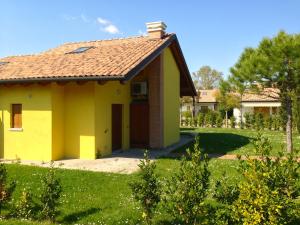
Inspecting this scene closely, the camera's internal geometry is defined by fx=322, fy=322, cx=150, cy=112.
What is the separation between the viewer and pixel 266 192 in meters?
5.05

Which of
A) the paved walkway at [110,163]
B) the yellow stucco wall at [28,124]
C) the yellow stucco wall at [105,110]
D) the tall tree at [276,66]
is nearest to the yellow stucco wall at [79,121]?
the yellow stucco wall at [105,110]

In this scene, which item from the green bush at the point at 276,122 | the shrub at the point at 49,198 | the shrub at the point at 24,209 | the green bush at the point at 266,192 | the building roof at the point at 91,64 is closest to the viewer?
the green bush at the point at 266,192

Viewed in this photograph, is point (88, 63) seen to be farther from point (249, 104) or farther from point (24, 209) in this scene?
point (249, 104)

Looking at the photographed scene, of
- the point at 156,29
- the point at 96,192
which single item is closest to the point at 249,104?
the point at 156,29

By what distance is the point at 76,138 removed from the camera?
13844 mm

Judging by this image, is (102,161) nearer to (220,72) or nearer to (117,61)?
(117,61)

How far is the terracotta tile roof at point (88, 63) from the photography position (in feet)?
41.8

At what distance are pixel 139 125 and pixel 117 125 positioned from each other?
1.54 meters

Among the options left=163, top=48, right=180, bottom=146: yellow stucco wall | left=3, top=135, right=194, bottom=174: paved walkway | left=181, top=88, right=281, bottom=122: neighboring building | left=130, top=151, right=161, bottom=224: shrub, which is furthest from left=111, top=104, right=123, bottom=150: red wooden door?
left=181, top=88, right=281, bottom=122: neighboring building

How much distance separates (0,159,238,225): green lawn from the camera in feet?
22.6

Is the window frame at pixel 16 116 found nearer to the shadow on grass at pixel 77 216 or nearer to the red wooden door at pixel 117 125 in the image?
the red wooden door at pixel 117 125

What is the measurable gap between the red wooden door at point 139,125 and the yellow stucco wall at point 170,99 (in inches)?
40.4

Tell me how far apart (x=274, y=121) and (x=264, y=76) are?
17161 mm

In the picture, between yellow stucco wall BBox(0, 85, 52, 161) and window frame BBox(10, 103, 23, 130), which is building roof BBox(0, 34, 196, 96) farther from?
window frame BBox(10, 103, 23, 130)
